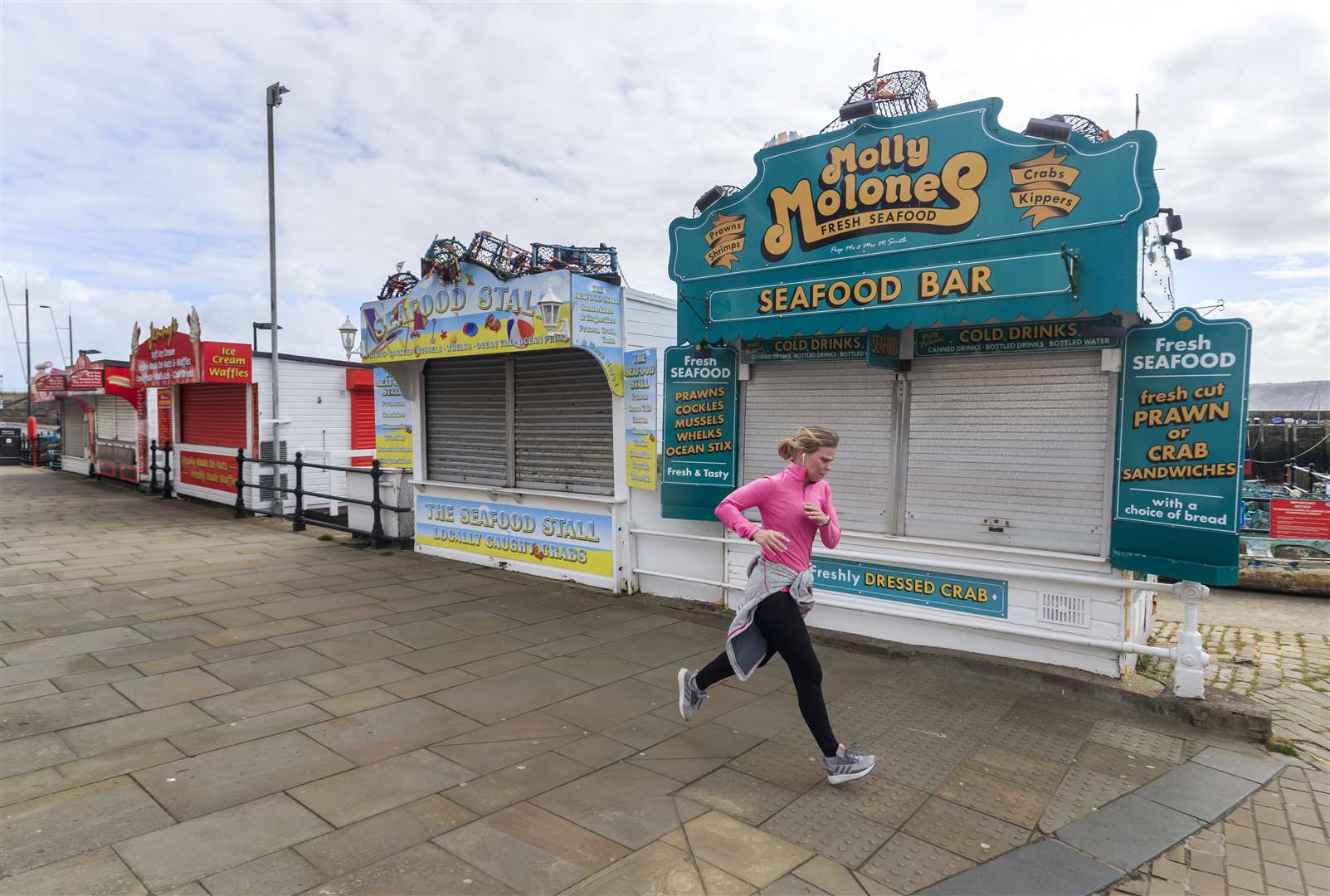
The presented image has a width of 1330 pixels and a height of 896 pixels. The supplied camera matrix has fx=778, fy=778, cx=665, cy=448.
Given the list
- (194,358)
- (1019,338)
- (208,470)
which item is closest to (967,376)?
(1019,338)

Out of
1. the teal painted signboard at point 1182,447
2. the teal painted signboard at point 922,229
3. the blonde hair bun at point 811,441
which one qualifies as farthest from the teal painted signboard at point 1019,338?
the blonde hair bun at point 811,441

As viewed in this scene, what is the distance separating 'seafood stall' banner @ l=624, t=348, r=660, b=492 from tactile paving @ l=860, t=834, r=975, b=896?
15.2 ft

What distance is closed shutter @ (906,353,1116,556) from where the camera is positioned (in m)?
5.49

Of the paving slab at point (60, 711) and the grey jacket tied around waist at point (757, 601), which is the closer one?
the grey jacket tied around waist at point (757, 601)

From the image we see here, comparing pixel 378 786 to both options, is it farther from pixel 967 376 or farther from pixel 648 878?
pixel 967 376

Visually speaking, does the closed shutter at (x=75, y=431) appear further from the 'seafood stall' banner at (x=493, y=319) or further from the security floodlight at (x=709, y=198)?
the security floodlight at (x=709, y=198)

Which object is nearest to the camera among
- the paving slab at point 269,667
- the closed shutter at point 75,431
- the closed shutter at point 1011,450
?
the closed shutter at point 1011,450

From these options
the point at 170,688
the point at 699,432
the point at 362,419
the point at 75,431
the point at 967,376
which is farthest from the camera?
the point at 75,431

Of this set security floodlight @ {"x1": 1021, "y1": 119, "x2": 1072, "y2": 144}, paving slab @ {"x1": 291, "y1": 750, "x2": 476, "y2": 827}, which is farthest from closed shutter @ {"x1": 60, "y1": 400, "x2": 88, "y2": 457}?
security floodlight @ {"x1": 1021, "y1": 119, "x2": 1072, "y2": 144}

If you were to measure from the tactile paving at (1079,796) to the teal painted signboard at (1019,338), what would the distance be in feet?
9.12

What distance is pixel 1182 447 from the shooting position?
4.93m

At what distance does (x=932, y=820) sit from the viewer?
3.72 m

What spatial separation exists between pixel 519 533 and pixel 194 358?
405 inches

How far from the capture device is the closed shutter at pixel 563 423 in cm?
853
